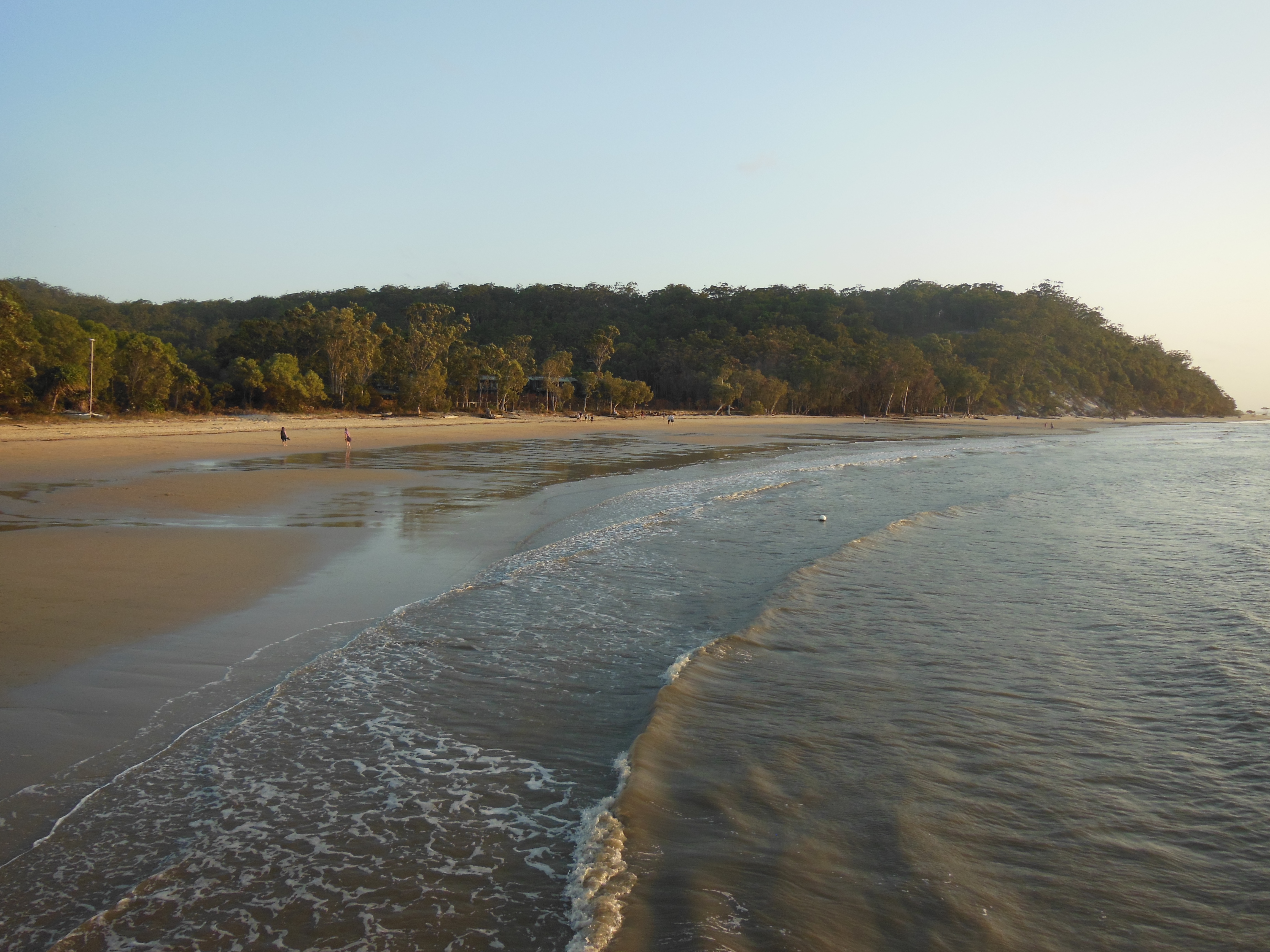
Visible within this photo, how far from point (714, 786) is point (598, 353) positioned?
71923 millimetres

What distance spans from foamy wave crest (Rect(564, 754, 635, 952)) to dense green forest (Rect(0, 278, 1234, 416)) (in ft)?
121

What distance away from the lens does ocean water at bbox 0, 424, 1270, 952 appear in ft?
12.2

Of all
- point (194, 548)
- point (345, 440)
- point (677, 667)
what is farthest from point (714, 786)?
point (345, 440)

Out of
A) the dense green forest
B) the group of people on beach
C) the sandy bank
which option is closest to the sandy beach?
the sandy bank

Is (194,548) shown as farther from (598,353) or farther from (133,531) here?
(598,353)

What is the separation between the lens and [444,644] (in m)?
7.86

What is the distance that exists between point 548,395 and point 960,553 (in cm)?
5893

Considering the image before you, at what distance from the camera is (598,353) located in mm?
75562

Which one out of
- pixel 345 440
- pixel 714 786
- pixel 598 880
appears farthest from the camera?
pixel 345 440

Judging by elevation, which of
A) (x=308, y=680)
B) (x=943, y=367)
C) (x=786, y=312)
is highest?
(x=786, y=312)

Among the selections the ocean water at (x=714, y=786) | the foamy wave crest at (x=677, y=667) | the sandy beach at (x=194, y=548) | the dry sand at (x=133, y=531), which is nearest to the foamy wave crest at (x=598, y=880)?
the ocean water at (x=714, y=786)

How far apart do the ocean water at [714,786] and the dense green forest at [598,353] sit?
34.5 m

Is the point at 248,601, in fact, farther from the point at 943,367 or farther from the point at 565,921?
the point at 943,367

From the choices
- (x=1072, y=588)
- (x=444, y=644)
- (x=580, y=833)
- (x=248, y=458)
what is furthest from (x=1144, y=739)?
(x=248, y=458)
